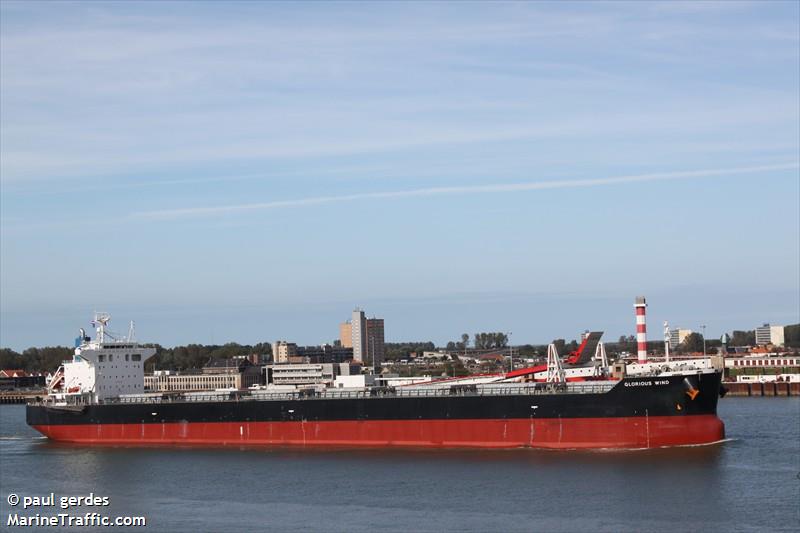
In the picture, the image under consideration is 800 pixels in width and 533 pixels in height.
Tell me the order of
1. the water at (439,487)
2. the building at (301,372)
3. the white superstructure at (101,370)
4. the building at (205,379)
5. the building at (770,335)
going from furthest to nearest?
the building at (770,335), the building at (205,379), the building at (301,372), the white superstructure at (101,370), the water at (439,487)

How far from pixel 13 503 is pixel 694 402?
21726 millimetres

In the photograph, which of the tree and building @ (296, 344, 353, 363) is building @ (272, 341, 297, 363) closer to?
building @ (296, 344, 353, 363)

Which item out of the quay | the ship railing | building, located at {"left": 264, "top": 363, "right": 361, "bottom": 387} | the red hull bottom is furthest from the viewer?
building, located at {"left": 264, "top": 363, "right": 361, "bottom": 387}

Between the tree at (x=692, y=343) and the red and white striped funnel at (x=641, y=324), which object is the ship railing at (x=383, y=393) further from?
the tree at (x=692, y=343)

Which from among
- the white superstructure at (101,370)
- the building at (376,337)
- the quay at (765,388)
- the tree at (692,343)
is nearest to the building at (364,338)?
the building at (376,337)

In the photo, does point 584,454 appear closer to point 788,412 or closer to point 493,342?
point 788,412

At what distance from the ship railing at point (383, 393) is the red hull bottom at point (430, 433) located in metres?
1.01

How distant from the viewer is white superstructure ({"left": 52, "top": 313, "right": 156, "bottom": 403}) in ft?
169

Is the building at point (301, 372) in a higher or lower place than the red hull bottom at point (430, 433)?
higher

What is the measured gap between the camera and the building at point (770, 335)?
552ft

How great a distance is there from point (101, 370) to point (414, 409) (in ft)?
55.2

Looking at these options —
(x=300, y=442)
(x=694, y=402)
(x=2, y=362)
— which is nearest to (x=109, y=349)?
(x=300, y=442)

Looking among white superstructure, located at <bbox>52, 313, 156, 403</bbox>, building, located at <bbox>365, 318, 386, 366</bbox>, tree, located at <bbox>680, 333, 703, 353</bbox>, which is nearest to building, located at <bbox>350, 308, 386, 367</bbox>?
building, located at <bbox>365, 318, 386, 366</bbox>

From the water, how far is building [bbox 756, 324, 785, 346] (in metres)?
130
